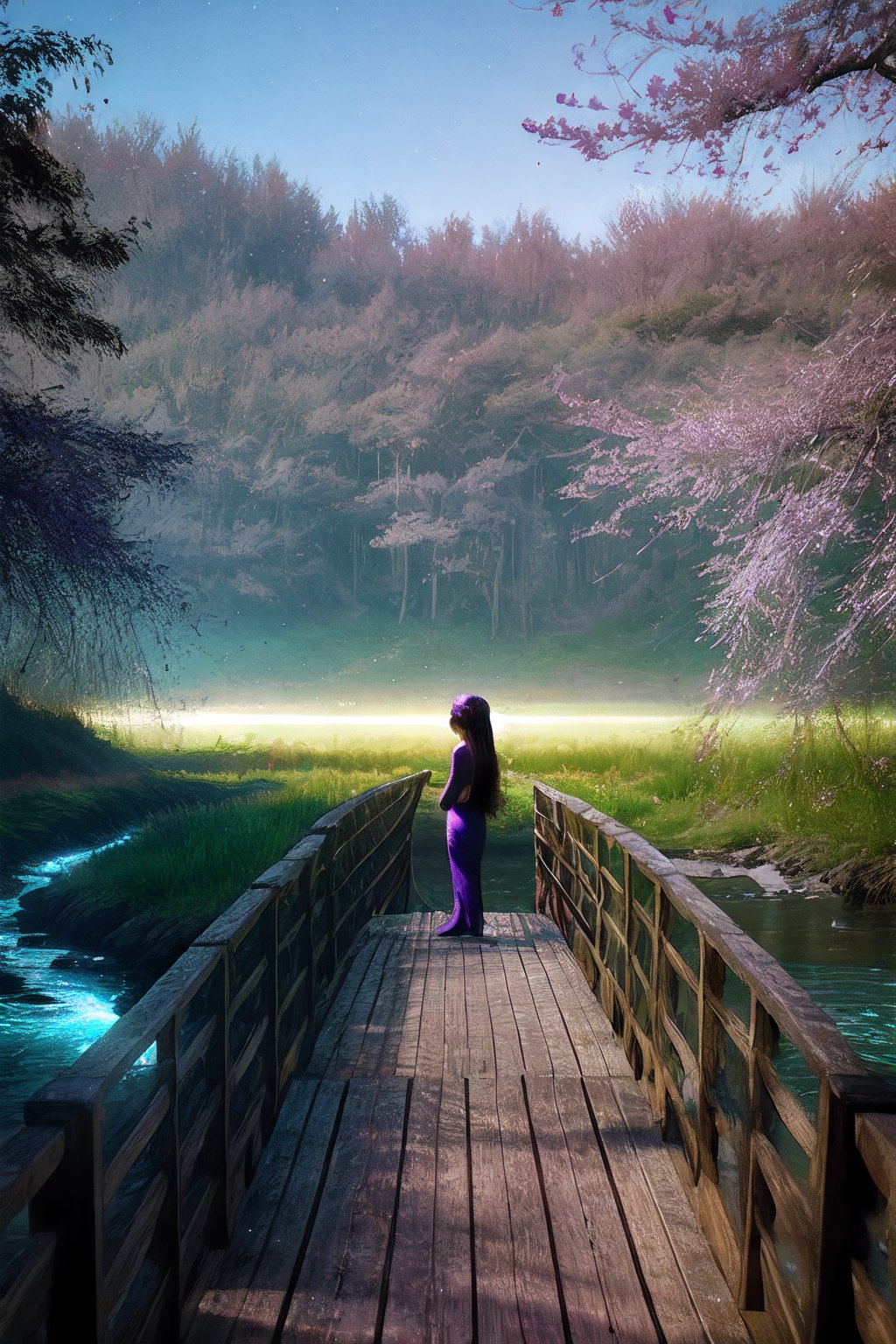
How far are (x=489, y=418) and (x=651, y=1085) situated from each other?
19.8m

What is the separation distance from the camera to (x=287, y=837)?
12312 mm

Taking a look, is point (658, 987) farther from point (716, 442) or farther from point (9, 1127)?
point (716, 442)

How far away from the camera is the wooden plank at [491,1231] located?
2.31 metres

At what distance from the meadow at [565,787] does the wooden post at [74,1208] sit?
8949mm

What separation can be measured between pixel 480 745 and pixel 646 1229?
3.70 m

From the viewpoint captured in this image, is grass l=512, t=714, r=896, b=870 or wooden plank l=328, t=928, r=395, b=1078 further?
grass l=512, t=714, r=896, b=870

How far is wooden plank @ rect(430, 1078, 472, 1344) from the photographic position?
2309 millimetres

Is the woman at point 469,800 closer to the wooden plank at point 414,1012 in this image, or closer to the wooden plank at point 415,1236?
the wooden plank at point 414,1012

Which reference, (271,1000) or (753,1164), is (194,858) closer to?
(271,1000)

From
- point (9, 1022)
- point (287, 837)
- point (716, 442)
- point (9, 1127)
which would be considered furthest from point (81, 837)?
point (716, 442)

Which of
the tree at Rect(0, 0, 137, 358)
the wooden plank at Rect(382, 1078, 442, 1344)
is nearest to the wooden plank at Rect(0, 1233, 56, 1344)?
the wooden plank at Rect(382, 1078, 442, 1344)

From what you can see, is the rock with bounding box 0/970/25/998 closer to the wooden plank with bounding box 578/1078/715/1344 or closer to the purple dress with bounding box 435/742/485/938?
the purple dress with bounding box 435/742/485/938

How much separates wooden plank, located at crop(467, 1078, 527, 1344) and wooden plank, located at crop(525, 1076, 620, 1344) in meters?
0.12

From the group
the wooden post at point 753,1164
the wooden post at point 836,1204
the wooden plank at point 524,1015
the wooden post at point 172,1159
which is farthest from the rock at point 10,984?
the wooden post at point 836,1204
